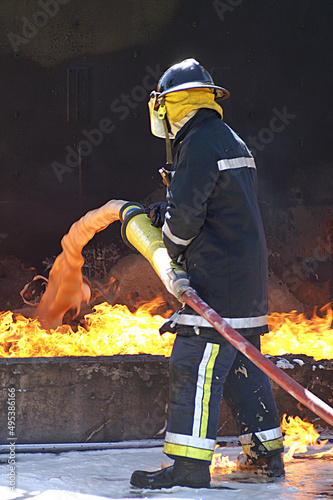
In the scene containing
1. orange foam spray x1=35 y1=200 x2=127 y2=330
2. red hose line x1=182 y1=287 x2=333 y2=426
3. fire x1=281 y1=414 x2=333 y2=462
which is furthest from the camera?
orange foam spray x1=35 y1=200 x2=127 y2=330

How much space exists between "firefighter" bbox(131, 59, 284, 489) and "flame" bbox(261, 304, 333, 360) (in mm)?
1101

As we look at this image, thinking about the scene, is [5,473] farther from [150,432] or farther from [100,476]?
[150,432]

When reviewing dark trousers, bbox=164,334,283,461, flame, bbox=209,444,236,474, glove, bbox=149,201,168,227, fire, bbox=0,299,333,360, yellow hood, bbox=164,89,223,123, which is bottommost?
flame, bbox=209,444,236,474

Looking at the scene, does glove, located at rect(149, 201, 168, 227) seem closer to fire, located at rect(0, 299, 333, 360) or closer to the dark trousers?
the dark trousers

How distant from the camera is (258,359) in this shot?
2.72 meters

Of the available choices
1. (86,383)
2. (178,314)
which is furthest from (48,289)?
(178,314)

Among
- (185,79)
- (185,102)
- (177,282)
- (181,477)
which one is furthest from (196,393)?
(185,79)

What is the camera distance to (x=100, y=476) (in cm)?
345

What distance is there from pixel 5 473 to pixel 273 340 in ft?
7.27

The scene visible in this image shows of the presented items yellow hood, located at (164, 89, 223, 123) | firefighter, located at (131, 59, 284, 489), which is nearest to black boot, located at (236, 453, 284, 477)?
firefighter, located at (131, 59, 284, 489)

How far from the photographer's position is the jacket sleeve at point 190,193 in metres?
3.12

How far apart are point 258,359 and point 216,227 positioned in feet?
2.53

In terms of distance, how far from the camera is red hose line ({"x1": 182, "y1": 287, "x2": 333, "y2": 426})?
8.09 ft

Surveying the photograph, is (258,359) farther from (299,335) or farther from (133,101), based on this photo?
(133,101)
